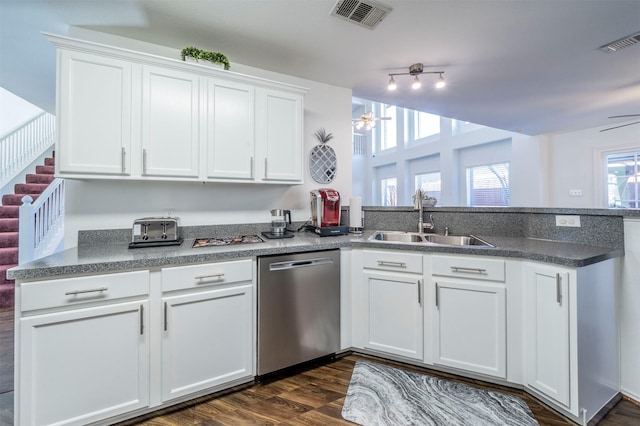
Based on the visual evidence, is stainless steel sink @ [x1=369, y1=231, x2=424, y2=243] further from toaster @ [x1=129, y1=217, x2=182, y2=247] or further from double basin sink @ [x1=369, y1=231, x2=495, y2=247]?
toaster @ [x1=129, y1=217, x2=182, y2=247]

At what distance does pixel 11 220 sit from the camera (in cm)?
391

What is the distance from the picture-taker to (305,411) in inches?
62.9

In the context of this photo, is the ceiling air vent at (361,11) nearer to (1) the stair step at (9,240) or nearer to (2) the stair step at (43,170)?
(1) the stair step at (9,240)

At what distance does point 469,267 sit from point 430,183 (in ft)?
19.8

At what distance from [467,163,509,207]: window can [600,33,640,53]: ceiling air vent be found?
383 centimetres

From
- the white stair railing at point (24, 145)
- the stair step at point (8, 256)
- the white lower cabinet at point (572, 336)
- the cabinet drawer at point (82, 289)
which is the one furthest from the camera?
the white stair railing at point (24, 145)

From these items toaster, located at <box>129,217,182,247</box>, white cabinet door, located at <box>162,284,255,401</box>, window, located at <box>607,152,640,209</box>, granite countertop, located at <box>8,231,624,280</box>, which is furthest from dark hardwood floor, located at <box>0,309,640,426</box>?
window, located at <box>607,152,640,209</box>

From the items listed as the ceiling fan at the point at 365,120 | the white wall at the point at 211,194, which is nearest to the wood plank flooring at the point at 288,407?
the white wall at the point at 211,194

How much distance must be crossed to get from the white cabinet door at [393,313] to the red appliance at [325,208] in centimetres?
63

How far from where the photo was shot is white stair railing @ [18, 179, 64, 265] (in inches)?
127

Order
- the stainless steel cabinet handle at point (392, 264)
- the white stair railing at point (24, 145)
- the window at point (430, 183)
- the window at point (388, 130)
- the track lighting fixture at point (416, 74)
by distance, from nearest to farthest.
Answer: the stainless steel cabinet handle at point (392, 264) < the track lighting fixture at point (416, 74) < the white stair railing at point (24, 145) < the window at point (430, 183) < the window at point (388, 130)

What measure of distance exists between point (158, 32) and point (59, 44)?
676 millimetres

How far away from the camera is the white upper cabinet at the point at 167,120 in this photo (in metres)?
1.71

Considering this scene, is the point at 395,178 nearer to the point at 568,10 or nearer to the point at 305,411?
the point at 568,10
